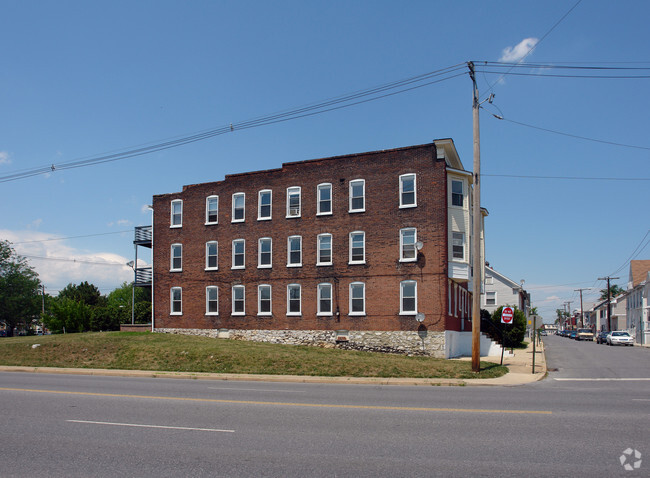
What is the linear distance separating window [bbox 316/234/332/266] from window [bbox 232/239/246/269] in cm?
564

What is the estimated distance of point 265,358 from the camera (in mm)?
24938

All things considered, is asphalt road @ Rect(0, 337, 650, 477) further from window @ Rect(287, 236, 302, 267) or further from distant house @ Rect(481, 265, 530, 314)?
distant house @ Rect(481, 265, 530, 314)

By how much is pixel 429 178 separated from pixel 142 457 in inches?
1020

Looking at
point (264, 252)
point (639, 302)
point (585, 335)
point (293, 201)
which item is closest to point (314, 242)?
point (293, 201)

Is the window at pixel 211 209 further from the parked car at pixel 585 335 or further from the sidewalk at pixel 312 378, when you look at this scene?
the parked car at pixel 585 335

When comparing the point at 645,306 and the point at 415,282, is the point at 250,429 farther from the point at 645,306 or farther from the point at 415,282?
the point at 645,306

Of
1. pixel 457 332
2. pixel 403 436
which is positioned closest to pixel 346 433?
pixel 403 436

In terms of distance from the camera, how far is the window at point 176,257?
39.6m

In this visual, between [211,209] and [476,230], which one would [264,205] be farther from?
[476,230]

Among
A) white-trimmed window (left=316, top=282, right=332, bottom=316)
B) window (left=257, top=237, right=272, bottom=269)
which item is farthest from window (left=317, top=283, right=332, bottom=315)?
window (left=257, top=237, right=272, bottom=269)

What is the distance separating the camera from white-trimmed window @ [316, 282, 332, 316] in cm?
3409

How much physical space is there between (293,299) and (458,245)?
35.3 feet

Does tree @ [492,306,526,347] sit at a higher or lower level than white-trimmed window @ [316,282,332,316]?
lower

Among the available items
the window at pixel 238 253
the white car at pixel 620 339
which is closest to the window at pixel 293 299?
the window at pixel 238 253
